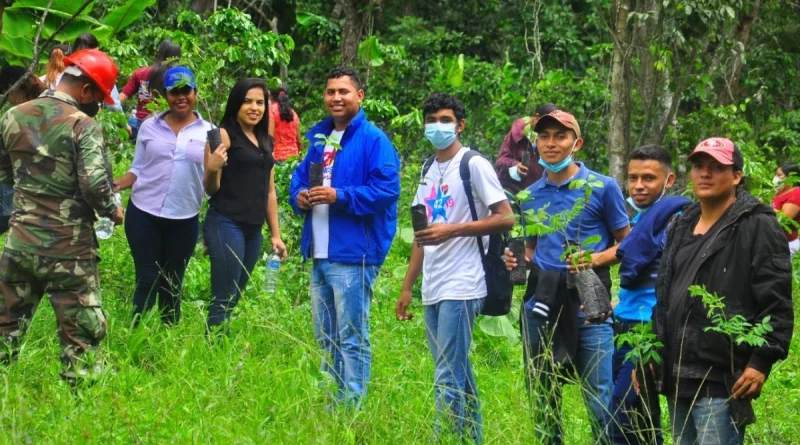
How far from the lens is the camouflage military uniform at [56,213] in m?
5.29

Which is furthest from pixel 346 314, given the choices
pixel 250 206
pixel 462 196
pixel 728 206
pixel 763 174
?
pixel 763 174

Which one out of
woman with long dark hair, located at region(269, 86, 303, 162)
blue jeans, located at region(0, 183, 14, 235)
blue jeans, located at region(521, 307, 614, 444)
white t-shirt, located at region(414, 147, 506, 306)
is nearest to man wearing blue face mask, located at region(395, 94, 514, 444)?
white t-shirt, located at region(414, 147, 506, 306)

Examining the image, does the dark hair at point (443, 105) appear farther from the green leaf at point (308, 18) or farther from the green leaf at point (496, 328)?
the green leaf at point (308, 18)

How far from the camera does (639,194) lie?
16.9 ft

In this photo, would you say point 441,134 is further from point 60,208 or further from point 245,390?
point 60,208

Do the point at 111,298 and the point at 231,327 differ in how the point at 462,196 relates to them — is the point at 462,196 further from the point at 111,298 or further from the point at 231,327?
the point at 111,298

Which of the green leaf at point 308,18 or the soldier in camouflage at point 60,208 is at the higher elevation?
the green leaf at point 308,18

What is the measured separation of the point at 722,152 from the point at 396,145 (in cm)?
569

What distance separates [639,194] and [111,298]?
Answer: 12.8 feet

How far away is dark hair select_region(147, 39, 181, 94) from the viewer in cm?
850

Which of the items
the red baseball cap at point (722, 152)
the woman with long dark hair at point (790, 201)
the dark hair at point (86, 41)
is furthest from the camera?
the woman with long dark hair at point (790, 201)

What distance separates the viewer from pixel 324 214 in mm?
5832

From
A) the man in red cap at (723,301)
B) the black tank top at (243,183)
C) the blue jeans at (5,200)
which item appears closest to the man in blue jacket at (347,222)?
the black tank top at (243,183)

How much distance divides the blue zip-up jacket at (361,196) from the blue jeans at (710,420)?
1959 millimetres
